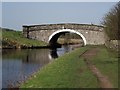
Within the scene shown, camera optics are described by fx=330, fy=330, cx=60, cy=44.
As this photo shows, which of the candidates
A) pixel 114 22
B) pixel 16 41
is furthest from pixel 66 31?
pixel 114 22

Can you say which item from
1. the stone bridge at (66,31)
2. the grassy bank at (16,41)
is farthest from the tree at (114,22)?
the grassy bank at (16,41)

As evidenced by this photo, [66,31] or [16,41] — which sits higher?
[66,31]

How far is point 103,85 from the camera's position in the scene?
14.0m

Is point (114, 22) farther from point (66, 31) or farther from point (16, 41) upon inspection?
point (16, 41)

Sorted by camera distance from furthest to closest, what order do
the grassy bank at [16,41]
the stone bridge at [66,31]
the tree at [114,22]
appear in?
the stone bridge at [66,31] → the grassy bank at [16,41] → the tree at [114,22]

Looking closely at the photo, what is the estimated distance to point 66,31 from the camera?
68.1 meters

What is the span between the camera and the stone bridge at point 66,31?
66.4 metres

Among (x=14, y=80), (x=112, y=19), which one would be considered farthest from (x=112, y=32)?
(x=14, y=80)

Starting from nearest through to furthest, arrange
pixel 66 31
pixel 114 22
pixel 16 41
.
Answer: pixel 114 22 < pixel 16 41 < pixel 66 31

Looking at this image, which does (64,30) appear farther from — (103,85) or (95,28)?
(103,85)

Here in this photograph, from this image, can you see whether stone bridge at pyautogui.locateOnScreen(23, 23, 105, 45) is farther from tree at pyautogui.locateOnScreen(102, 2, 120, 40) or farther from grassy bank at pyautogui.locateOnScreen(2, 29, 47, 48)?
tree at pyautogui.locateOnScreen(102, 2, 120, 40)

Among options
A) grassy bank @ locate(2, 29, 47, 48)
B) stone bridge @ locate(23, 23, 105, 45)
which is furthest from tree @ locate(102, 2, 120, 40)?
grassy bank @ locate(2, 29, 47, 48)

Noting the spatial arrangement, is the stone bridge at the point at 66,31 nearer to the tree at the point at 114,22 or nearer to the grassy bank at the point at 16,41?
the grassy bank at the point at 16,41

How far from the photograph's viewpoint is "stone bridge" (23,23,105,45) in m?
66.4
